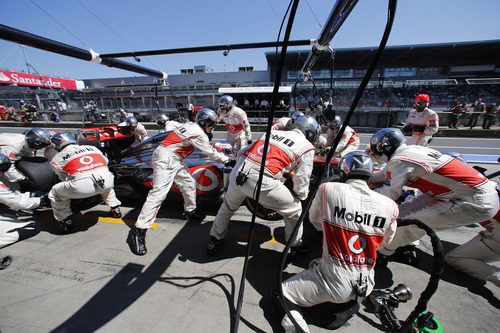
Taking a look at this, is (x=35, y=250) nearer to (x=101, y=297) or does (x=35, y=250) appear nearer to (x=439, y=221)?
(x=101, y=297)

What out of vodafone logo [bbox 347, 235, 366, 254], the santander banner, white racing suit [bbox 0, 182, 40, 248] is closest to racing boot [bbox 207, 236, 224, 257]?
vodafone logo [bbox 347, 235, 366, 254]

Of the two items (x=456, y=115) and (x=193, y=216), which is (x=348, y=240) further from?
(x=456, y=115)

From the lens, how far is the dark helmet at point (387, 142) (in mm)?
2363

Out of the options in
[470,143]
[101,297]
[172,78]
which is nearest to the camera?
[101,297]

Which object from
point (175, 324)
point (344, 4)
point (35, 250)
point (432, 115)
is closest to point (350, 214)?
point (344, 4)

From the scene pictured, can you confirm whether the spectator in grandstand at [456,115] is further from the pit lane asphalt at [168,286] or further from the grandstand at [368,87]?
the pit lane asphalt at [168,286]

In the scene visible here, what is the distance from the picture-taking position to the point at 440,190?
2.18 m

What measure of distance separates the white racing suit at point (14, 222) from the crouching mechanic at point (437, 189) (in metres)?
4.47

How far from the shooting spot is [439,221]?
217 centimetres

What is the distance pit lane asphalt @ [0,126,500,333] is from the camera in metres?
1.70

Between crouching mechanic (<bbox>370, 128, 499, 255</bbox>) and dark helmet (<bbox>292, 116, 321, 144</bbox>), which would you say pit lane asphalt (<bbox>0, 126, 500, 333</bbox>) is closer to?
crouching mechanic (<bbox>370, 128, 499, 255</bbox>)

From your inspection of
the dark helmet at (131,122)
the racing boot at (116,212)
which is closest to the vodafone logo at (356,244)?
the racing boot at (116,212)

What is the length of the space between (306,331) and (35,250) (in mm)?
3257

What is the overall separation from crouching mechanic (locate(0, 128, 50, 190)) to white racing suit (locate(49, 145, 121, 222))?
33.8 inches
